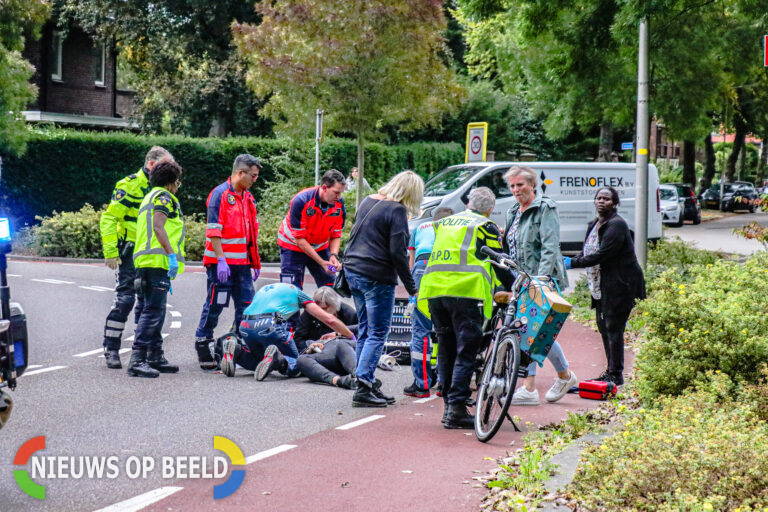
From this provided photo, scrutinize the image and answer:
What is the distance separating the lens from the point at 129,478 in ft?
18.8

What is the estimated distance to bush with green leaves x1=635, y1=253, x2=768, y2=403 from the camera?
23.0ft

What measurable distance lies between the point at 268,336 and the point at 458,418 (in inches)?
96.3

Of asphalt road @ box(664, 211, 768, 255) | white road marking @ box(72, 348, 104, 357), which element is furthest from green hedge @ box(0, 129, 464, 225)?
white road marking @ box(72, 348, 104, 357)

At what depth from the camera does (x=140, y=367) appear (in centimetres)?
909

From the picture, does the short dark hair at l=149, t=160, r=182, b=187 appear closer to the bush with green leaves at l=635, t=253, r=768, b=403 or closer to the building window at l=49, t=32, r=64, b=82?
the bush with green leaves at l=635, t=253, r=768, b=403

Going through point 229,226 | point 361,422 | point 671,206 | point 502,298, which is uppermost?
point 671,206

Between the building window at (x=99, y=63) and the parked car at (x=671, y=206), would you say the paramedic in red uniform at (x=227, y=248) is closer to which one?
the parked car at (x=671, y=206)

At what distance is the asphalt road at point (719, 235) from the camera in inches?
1033

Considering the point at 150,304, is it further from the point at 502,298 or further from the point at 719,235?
the point at 719,235

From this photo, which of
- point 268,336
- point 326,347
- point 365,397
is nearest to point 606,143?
point 326,347

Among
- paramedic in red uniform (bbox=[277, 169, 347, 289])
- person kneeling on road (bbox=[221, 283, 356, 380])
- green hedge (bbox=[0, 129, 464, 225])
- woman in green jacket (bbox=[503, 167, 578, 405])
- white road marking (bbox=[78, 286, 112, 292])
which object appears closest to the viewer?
woman in green jacket (bbox=[503, 167, 578, 405])

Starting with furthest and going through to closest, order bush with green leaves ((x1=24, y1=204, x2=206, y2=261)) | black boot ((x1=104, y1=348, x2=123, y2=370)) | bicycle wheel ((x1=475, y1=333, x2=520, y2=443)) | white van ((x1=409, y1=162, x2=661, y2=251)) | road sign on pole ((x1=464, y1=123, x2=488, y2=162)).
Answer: bush with green leaves ((x1=24, y1=204, x2=206, y2=261))
road sign on pole ((x1=464, y1=123, x2=488, y2=162))
white van ((x1=409, y1=162, x2=661, y2=251))
black boot ((x1=104, y1=348, x2=123, y2=370))
bicycle wheel ((x1=475, y1=333, x2=520, y2=443))

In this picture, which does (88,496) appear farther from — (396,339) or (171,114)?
(171,114)

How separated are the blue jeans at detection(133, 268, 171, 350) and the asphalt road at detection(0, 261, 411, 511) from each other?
0.38m
